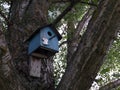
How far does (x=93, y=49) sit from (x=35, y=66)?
593mm

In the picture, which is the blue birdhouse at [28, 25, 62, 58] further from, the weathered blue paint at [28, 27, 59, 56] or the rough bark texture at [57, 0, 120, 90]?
the rough bark texture at [57, 0, 120, 90]

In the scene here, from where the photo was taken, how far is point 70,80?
176cm

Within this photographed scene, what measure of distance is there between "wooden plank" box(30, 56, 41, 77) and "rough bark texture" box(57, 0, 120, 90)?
359mm

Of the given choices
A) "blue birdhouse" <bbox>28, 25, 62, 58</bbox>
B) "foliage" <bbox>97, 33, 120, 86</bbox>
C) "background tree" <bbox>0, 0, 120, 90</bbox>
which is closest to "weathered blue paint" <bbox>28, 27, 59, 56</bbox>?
"blue birdhouse" <bbox>28, 25, 62, 58</bbox>

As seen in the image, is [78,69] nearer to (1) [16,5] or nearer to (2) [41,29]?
(2) [41,29]

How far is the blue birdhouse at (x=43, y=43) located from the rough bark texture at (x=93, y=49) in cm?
40

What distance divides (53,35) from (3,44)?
30.0 inches

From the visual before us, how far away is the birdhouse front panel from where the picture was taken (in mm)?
2127

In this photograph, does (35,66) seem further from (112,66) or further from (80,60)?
(112,66)

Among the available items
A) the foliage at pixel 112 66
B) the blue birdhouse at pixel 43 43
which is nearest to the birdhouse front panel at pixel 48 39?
the blue birdhouse at pixel 43 43

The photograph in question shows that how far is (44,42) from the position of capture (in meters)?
2.13

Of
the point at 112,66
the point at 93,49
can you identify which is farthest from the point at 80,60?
the point at 112,66

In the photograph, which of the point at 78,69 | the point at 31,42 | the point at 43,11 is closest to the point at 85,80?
the point at 78,69

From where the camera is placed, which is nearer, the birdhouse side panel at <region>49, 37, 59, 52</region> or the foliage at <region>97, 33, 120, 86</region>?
the birdhouse side panel at <region>49, 37, 59, 52</region>
